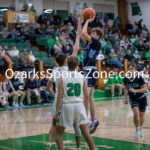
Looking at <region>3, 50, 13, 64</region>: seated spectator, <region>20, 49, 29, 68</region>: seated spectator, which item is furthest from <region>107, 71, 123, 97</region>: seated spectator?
<region>3, 50, 13, 64</region>: seated spectator

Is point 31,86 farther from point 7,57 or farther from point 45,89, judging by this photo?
point 7,57

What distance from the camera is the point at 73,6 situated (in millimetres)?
26422

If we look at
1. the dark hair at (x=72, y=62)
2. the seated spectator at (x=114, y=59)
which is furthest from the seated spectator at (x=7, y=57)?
the dark hair at (x=72, y=62)

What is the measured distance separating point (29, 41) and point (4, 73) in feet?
14.3

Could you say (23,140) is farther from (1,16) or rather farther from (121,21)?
(121,21)

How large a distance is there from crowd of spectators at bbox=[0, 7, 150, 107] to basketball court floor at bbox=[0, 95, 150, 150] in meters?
3.38

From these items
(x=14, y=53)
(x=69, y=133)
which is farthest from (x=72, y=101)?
(x=14, y=53)

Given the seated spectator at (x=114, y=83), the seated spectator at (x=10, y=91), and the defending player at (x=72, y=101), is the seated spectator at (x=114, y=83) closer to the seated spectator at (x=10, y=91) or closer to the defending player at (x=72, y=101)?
the seated spectator at (x=10, y=91)

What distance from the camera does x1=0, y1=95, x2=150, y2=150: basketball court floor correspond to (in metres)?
7.04

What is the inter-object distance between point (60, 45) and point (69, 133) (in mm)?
10863

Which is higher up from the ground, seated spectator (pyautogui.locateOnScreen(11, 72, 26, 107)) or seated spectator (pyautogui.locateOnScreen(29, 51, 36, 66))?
seated spectator (pyautogui.locateOnScreen(29, 51, 36, 66))

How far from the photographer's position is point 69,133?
28.2 feet

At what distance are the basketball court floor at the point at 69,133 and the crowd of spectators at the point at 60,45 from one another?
338cm

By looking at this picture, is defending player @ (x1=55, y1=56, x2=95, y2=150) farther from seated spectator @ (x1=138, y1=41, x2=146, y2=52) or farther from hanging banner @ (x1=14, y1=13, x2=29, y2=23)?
seated spectator @ (x1=138, y1=41, x2=146, y2=52)
